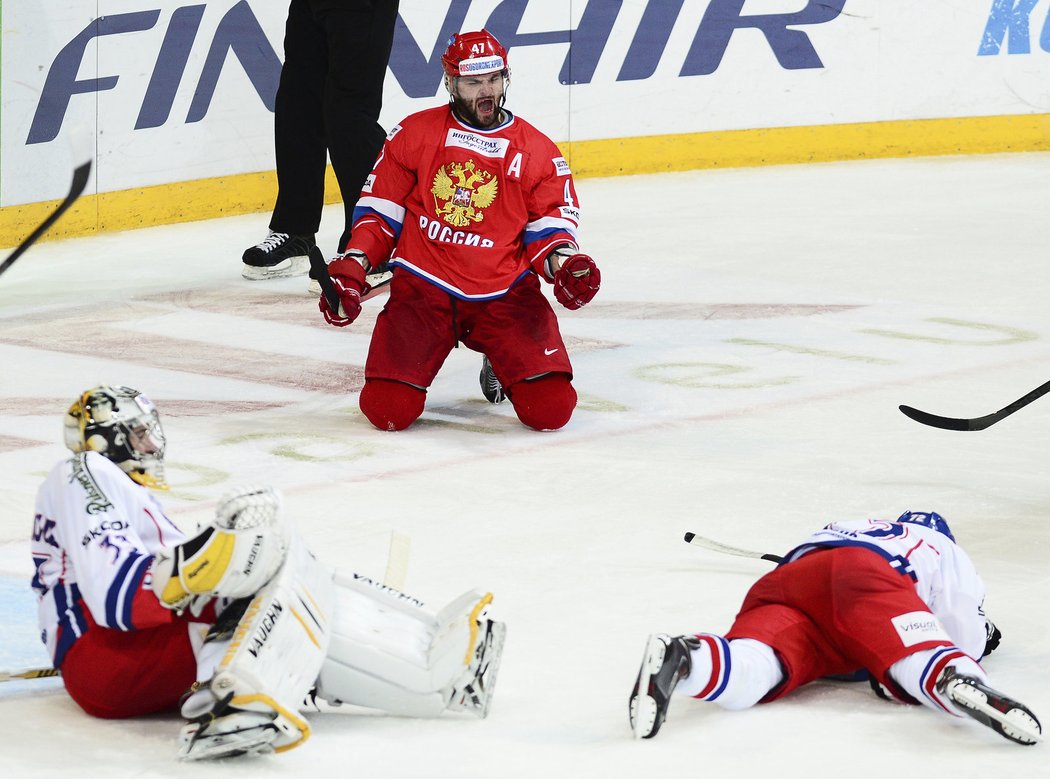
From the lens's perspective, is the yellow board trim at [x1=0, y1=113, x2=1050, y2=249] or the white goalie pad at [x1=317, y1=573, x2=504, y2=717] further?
the yellow board trim at [x1=0, y1=113, x2=1050, y2=249]

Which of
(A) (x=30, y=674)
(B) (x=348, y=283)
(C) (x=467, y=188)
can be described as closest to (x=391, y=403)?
(B) (x=348, y=283)

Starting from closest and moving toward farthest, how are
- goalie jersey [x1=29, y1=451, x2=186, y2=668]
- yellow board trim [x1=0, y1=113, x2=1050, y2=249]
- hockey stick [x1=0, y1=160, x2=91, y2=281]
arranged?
1. goalie jersey [x1=29, y1=451, x2=186, y2=668]
2. hockey stick [x1=0, y1=160, x2=91, y2=281]
3. yellow board trim [x1=0, y1=113, x2=1050, y2=249]

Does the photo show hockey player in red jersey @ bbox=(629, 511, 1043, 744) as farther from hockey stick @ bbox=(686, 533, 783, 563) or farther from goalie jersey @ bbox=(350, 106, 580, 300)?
goalie jersey @ bbox=(350, 106, 580, 300)

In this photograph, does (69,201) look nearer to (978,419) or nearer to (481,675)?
(481,675)

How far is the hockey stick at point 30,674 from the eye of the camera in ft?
8.34

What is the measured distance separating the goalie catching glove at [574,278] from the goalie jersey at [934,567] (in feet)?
5.82

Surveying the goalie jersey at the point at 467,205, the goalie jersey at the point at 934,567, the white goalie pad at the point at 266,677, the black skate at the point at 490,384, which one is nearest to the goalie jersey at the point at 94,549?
the white goalie pad at the point at 266,677

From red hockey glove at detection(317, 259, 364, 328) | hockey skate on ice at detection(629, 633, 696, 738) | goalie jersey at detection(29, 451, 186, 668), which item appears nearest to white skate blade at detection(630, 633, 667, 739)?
hockey skate on ice at detection(629, 633, 696, 738)

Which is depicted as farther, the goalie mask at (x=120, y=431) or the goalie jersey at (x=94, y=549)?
the goalie mask at (x=120, y=431)

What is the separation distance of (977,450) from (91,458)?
2469 millimetres

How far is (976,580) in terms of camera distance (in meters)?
2.61

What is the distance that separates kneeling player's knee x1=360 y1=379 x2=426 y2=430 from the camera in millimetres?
4379

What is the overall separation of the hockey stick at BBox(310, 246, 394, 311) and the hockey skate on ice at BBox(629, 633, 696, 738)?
2.15 m

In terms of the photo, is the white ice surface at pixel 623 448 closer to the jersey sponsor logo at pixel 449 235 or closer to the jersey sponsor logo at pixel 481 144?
the jersey sponsor logo at pixel 449 235
